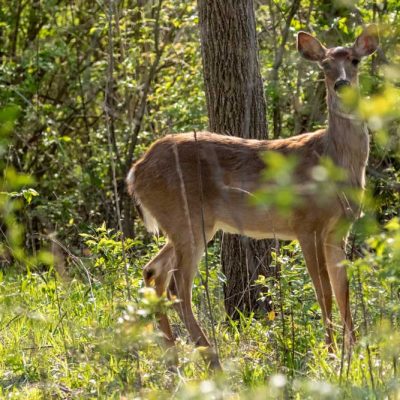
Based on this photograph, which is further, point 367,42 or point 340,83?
point 367,42

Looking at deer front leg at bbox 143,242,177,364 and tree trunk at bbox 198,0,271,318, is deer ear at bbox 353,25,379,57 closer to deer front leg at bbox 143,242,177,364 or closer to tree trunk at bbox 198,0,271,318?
tree trunk at bbox 198,0,271,318

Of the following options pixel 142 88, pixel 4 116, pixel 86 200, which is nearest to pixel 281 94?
pixel 142 88

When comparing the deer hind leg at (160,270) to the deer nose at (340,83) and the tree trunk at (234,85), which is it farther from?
the deer nose at (340,83)

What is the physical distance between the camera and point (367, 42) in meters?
7.12

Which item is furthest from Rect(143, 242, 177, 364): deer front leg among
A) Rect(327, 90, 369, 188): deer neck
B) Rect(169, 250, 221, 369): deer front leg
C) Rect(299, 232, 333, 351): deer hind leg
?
Rect(327, 90, 369, 188): deer neck

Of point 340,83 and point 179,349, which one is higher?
point 340,83

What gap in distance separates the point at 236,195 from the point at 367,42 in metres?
1.46

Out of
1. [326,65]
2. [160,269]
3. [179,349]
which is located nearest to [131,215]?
[160,269]

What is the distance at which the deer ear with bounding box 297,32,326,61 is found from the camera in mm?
7328

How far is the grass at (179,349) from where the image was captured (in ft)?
13.8

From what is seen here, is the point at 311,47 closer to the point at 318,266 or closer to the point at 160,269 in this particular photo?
the point at 318,266

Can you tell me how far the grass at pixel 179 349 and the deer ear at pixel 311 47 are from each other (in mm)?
1458

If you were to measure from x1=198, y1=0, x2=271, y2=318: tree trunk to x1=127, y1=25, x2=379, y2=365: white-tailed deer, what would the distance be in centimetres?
42

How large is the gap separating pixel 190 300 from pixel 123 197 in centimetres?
510
